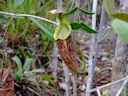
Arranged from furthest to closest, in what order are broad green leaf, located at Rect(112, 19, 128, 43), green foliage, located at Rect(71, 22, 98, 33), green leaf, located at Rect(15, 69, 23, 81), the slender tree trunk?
green leaf, located at Rect(15, 69, 23, 81) → the slender tree trunk → green foliage, located at Rect(71, 22, 98, 33) → broad green leaf, located at Rect(112, 19, 128, 43)

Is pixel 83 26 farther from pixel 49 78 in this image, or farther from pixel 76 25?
pixel 49 78

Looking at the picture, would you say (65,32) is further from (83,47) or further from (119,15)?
(83,47)

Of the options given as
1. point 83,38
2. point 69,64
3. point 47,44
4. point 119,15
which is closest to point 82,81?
point 47,44


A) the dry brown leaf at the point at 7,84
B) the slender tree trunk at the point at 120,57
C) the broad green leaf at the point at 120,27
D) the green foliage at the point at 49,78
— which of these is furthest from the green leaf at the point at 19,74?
the broad green leaf at the point at 120,27

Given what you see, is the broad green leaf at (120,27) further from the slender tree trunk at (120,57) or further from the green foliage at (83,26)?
the slender tree trunk at (120,57)

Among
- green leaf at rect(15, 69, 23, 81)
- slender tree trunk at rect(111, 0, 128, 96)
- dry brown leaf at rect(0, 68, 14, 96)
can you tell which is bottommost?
green leaf at rect(15, 69, 23, 81)

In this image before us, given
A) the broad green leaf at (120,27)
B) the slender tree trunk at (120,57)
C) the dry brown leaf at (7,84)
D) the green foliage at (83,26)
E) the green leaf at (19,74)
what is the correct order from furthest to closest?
the green leaf at (19,74), the dry brown leaf at (7,84), the slender tree trunk at (120,57), the green foliage at (83,26), the broad green leaf at (120,27)

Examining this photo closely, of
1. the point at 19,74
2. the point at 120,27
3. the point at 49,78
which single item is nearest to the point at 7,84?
the point at 19,74

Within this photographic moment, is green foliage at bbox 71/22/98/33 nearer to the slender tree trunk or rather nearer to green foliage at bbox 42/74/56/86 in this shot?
Answer: the slender tree trunk

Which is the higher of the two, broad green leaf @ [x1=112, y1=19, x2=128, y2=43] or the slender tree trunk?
broad green leaf @ [x1=112, y1=19, x2=128, y2=43]

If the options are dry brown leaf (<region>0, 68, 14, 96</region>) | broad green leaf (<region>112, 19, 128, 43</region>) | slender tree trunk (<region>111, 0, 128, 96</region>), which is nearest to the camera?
broad green leaf (<region>112, 19, 128, 43</region>)

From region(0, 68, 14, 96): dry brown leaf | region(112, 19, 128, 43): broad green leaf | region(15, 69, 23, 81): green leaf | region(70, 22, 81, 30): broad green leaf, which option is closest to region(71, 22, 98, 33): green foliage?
region(70, 22, 81, 30): broad green leaf
